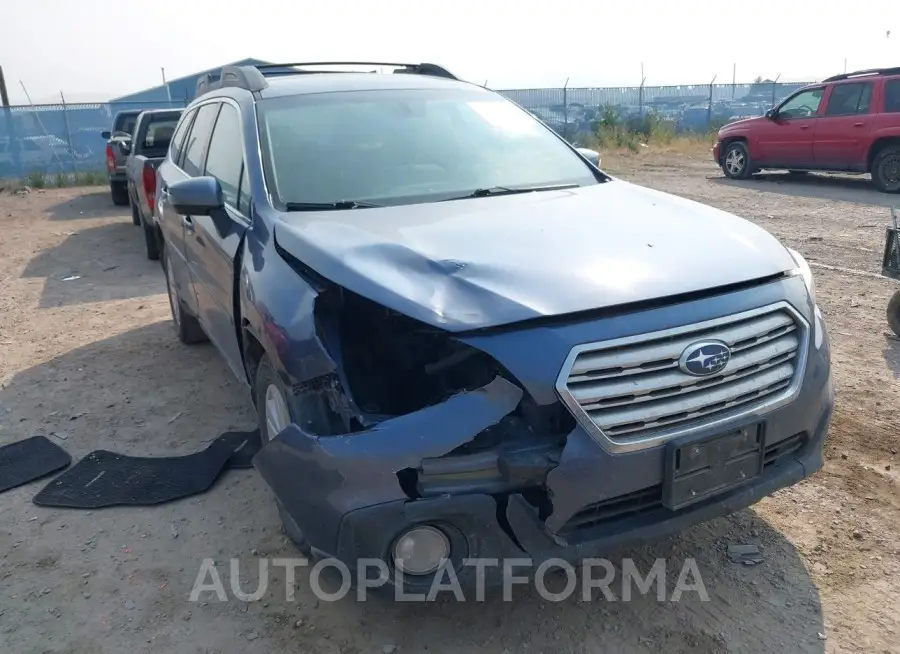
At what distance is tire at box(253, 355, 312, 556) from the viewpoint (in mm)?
2771

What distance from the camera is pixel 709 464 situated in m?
2.42

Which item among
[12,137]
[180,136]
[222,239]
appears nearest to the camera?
[222,239]

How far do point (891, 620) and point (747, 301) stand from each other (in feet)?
4.00

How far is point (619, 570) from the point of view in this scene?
2.96m

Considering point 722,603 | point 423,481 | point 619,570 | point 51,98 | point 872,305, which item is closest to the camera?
point 423,481

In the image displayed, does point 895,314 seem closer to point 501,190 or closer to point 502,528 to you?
point 501,190

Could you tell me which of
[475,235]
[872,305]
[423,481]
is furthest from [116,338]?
[872,305]

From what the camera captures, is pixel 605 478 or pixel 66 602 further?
pixel 66 602

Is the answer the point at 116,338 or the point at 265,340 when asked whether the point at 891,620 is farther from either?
the point at 116,338

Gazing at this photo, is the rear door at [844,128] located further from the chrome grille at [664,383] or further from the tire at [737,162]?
the chrome grille at [664,383]

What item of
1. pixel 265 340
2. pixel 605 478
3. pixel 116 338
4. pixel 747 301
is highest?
pixel 747 301

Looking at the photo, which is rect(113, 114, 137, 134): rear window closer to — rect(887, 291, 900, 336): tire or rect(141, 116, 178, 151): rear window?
rect(141, 116, 178, 151): rear window

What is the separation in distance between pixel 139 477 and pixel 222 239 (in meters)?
1.29

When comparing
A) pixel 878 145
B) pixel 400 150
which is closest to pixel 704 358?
pixel 400 150
